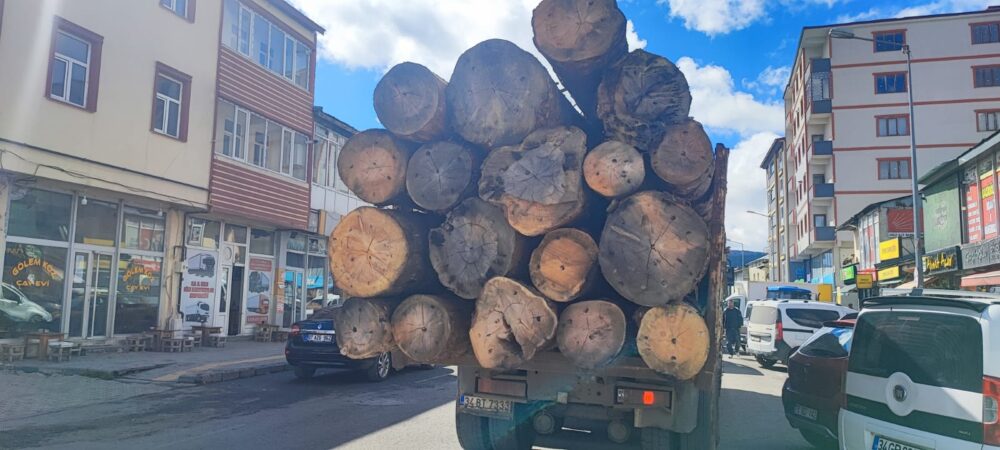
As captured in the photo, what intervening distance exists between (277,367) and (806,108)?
1693 inches

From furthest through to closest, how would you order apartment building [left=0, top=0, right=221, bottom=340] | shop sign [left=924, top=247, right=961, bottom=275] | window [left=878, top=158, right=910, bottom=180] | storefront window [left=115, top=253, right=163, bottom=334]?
window [left=878, top=158, right=910, bottom=180]
shop sign [left=924, top=247, right=961, bottom=275]
storefront window [left=115, top=253, right=163, bottom=334]
apartment building [left=0, top=0, right=221, bottom=340]

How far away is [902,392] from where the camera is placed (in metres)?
4.71

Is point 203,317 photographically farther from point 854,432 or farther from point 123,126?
point 854,432

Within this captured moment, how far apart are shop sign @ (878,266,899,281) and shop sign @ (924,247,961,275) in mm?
3185

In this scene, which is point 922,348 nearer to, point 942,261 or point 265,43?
point 265,43

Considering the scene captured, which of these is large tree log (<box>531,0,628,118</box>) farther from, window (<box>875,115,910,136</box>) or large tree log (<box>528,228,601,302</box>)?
window (<box>875,115,910,136</box>)

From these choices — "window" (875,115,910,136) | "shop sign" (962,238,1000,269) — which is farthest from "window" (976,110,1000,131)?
"shop sign" (962,238,1000,269)

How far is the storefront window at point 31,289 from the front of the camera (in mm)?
12516

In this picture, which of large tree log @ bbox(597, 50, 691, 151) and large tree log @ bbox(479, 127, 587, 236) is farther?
large tree log @ bbox(597, 50, 691, 151)

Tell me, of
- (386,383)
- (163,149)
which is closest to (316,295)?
(163,149)

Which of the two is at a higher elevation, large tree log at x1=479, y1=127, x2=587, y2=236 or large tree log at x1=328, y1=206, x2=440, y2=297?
large tree log at x1=479, y1=127, x2=587, y2=236

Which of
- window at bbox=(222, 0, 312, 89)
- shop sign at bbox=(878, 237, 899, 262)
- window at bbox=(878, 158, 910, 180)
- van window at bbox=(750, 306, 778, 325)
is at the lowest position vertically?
van window at bbox=(750, 306, 778, 325)

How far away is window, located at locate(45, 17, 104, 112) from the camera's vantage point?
506 inches

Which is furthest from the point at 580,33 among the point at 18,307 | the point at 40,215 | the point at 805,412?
the point at 40,215
